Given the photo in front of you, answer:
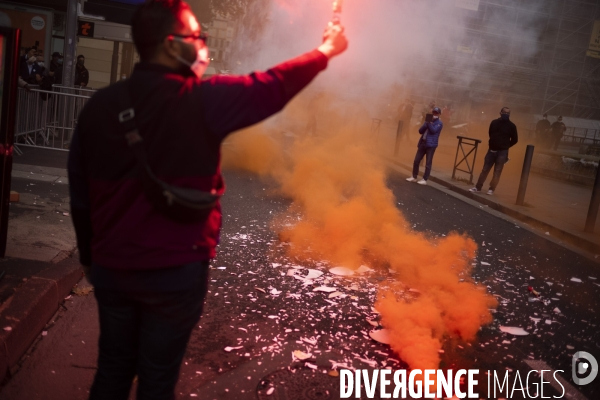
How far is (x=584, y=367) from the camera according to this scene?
3766mm

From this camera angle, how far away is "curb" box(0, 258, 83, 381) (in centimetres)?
304

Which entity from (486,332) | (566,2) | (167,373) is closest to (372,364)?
(486,332)

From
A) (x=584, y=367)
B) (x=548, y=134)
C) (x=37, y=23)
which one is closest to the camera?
(x=584, y=367)

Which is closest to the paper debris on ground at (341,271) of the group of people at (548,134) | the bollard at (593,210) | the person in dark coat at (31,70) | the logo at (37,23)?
the bollard at (593,210)

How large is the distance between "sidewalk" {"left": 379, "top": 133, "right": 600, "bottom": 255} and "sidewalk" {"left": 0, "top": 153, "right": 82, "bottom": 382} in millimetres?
6772

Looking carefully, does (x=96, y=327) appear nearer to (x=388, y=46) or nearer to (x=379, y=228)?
(x=379, y=228)

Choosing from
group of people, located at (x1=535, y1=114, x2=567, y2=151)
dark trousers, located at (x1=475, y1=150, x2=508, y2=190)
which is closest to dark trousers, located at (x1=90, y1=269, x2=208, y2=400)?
dark trousers, located at (x1=475, y1=150, x2=508, y2=190)

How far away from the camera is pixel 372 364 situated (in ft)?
11.2

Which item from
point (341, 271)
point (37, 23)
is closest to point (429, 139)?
point (341, 271)

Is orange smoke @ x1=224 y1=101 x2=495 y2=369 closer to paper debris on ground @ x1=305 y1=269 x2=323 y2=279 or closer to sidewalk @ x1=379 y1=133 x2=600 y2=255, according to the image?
paper debris on ground @ x1=305 y1=269 x2=323 y2=279

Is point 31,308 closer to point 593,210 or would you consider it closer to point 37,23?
point 593,210

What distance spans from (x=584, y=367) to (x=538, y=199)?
28.5 ft

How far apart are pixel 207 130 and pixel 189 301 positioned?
59 centimetres

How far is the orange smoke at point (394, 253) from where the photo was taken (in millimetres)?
3846
